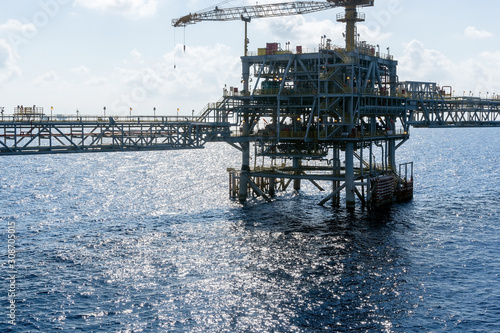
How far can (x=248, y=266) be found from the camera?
2231 inches

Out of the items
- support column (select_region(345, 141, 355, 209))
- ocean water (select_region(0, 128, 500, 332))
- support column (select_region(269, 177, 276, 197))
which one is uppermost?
support column (select_region(345, 141, 355, 209))

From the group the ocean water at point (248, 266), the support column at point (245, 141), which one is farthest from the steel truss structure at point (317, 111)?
the ocean water at point (248, 266)

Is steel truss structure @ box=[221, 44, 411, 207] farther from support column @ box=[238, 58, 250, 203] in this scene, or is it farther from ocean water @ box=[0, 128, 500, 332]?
ocean water @ box=[0, 128, 500, 332]

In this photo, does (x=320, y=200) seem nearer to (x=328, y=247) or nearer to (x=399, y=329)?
(x=328, y=247)

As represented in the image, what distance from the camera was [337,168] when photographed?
297 ft

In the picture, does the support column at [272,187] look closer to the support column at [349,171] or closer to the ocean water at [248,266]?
the ocean water at [248,266]

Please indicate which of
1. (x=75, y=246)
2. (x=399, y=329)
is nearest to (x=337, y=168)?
(x=75, y=246)

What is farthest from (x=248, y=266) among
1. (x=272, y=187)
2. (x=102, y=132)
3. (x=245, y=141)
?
(x=272, y=187)

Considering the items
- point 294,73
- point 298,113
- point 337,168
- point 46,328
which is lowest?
point 46,328

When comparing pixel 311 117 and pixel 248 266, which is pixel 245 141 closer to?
pixel 311 117

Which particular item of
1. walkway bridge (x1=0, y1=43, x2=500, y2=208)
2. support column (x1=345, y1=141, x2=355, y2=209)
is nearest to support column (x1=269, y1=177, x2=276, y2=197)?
walkway bridge (x1=0, y1=43, x2=500, y2=208)

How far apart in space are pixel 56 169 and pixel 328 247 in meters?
133

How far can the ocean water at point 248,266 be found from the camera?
4406 centimetres

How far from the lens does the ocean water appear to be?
44.1 meters
